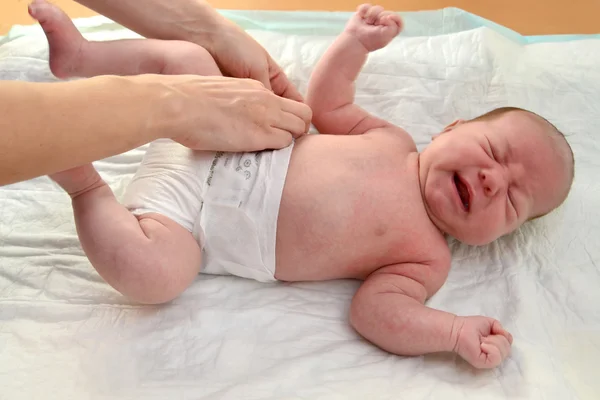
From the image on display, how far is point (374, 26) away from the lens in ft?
3.68

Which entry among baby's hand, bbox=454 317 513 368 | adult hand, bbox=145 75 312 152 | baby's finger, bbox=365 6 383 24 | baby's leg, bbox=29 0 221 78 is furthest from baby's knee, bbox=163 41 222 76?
baby's hand, bbox=454 317 513 368

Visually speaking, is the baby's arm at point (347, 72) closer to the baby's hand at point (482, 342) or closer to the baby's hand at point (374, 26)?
the baby's hand at point (374, 26)

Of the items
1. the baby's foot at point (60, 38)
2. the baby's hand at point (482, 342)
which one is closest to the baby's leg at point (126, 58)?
the baby's foot at point (60, 38)

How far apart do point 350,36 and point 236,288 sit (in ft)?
1.86

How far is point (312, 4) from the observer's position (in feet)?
5.62

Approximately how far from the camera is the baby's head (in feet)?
3.36

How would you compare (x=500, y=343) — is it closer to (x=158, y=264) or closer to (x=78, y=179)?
(x=158, y=264)

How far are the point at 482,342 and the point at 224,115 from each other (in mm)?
572

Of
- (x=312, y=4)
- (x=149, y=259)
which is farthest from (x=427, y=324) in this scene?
(x=312, y=4)

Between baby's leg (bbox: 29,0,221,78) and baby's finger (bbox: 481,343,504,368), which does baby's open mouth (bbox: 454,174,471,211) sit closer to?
baby's finger (bbox: 481,343,504,368)

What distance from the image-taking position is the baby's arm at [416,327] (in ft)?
2.95

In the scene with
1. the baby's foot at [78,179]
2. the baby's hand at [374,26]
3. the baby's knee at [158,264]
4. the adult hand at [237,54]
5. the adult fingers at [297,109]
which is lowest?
the baby's knee at [158,264]

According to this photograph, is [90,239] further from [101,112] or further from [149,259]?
[101,112]

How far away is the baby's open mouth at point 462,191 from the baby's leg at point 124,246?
53 centimetres
